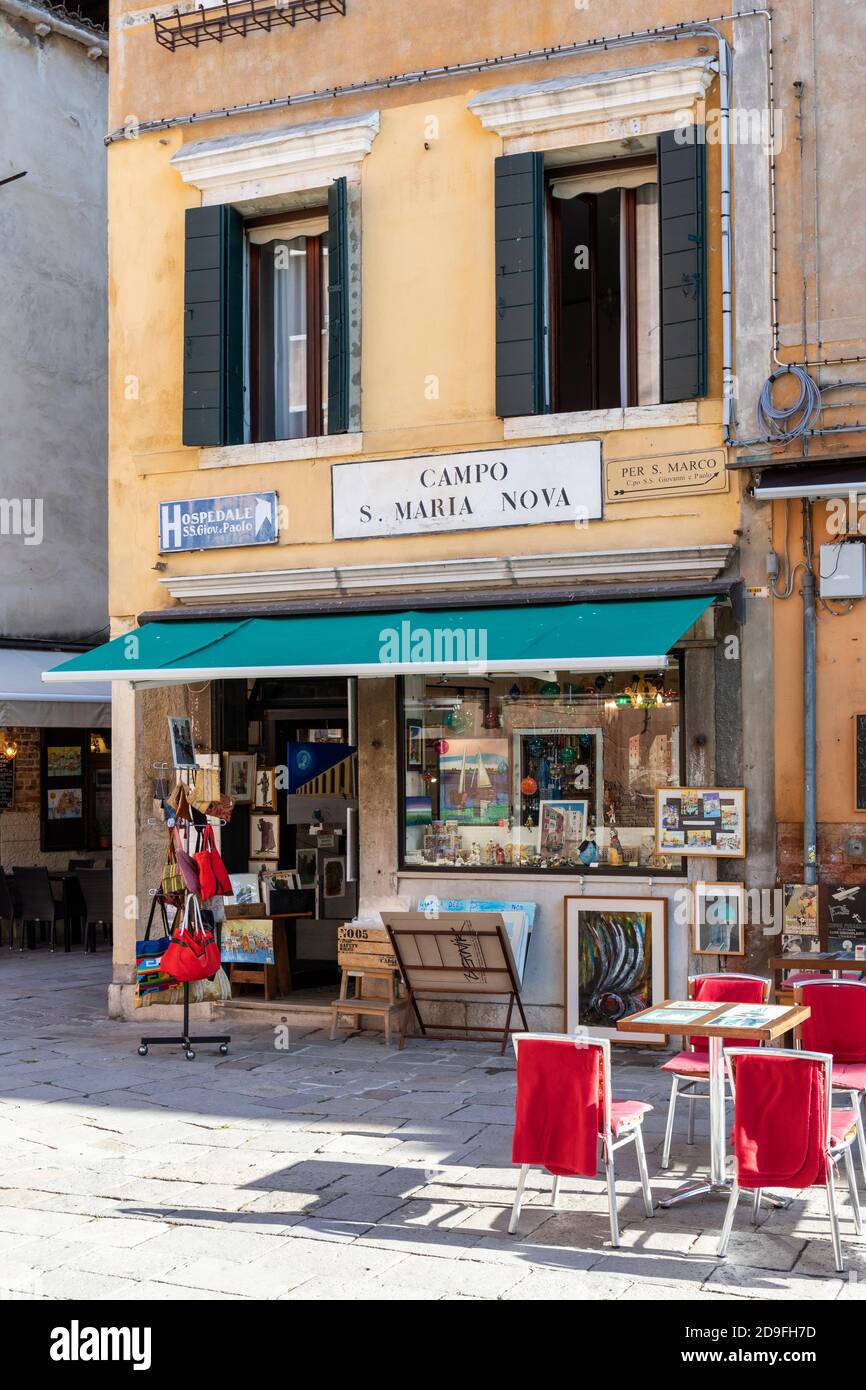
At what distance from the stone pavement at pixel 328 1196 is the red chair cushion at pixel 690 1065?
49 cm

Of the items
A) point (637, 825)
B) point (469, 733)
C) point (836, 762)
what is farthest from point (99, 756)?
point (836, 762)

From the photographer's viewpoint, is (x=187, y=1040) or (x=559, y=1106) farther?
(x=187, y=1040)

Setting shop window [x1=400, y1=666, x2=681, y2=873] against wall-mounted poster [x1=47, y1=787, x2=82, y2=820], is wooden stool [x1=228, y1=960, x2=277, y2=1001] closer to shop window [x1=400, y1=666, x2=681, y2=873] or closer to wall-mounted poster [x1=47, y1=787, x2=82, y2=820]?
shop window [x1=400, y1=666, x2=681, y2=873]

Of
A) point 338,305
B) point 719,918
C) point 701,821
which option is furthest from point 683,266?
point 719,918

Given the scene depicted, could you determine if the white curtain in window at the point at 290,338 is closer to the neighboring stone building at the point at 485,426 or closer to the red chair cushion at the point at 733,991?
the neighboring stone building at the point at 485,426

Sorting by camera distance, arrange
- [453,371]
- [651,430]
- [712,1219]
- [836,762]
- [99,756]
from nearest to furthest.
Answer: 1. [712,1219]
2. [836,762]
3. [651,430]
4. [453,371]
5. [99,756]

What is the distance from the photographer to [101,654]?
35.9 feet

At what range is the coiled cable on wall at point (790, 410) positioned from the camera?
9406mm

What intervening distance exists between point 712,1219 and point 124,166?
931cm

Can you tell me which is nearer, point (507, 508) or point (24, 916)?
point (507, 508)

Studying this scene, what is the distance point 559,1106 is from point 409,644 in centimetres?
448

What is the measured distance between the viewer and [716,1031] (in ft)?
20.6

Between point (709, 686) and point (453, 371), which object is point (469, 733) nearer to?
point (709, 686)

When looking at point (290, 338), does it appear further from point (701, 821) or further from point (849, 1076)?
point (849, 1076)
